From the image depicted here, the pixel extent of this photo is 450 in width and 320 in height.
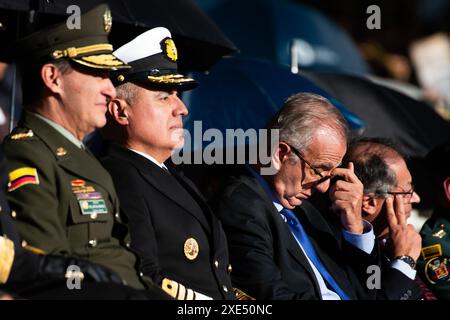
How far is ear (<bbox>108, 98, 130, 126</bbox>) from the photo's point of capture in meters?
4.70

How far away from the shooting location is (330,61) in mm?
12117

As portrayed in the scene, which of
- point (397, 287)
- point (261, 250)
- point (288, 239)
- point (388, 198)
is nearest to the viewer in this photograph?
point (261, 250)

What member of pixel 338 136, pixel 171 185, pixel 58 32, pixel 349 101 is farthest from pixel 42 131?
pixel 349 101

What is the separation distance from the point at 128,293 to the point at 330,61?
→ 8.60 m

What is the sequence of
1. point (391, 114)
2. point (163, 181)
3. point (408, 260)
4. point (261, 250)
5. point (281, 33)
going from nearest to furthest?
1. point (163, 181)
2. point (261, 250)
3. point (408, 260)
4. point (391, 114)
5. point (281, 33)

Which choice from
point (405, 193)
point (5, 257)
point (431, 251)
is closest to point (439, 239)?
point (431, 251)

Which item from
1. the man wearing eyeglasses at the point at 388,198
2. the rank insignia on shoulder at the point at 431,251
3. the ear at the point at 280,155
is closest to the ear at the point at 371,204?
the man wearing eyeglasses at the point at 388,198

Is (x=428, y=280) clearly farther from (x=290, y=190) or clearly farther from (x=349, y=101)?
(x=349, y=101)

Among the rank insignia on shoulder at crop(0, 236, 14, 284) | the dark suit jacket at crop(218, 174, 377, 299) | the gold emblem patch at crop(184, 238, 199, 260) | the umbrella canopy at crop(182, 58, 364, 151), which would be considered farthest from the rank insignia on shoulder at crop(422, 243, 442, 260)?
the rank insignia on shoulder at crop(0, 236, 14, 284)

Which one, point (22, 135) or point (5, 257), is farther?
point (22, 135)

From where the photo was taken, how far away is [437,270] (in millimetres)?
5715

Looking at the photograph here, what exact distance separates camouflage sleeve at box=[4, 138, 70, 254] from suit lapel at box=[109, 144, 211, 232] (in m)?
0.61

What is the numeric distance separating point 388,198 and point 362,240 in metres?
0.41

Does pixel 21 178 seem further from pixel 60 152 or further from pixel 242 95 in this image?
pixel 242 95
